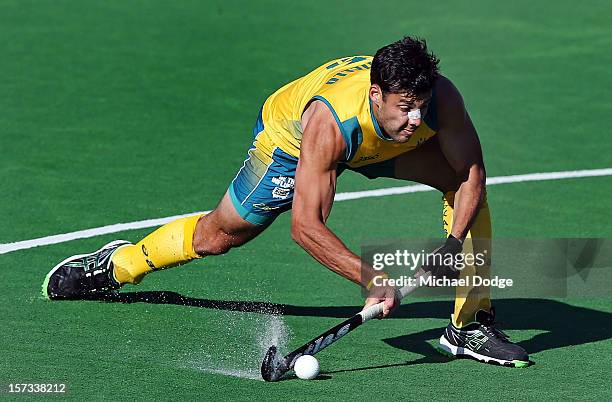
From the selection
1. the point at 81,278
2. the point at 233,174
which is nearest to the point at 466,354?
the point at 81,278

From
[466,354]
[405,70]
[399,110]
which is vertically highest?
[405,70]

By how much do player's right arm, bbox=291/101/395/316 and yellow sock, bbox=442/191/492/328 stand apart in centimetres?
98

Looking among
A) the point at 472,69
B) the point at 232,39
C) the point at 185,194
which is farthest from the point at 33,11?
the point at 185,194

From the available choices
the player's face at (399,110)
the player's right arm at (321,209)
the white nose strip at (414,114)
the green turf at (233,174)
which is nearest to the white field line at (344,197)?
the green turf at (233,174)

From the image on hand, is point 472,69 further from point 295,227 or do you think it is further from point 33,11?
point 295,227

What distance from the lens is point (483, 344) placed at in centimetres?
727

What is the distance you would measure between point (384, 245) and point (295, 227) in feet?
9.11

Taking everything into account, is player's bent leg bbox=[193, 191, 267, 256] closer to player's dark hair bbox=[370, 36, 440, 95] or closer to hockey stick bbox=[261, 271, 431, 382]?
hockey stick bbox=[261, 271, 431, 382]

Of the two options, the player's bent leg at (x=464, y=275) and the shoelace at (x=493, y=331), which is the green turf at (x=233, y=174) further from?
the shoelace at (x=493, y=331)

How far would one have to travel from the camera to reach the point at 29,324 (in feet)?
24.5

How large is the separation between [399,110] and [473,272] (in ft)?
4.03

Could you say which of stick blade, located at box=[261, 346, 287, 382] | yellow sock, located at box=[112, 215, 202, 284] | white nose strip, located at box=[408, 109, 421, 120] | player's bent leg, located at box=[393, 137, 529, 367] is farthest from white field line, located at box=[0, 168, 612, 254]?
white nose strip, located at box=[408, 109, 421, 120]

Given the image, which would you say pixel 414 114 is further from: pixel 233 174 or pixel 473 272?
pixel 233 174

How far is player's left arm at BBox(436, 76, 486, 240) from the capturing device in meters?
6.98
